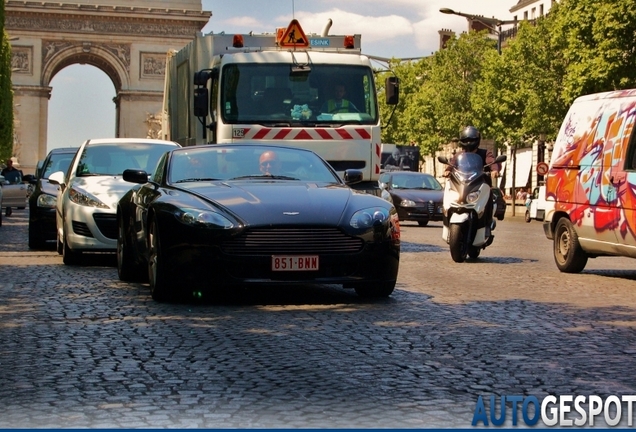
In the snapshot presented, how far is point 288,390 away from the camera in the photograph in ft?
21.2

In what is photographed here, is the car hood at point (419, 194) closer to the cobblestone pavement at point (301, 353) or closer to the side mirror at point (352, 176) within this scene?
the cobblestone pavement at point (301, 353)

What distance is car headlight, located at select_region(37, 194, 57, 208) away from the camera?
61.6ft

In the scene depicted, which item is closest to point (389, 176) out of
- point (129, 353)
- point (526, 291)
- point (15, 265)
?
point (15, 265)

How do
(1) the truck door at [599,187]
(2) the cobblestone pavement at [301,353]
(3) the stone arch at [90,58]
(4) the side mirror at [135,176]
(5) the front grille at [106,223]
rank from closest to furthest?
(2) the cobblestone pavement at [301,353]
(4) the side mirror at [135,176]
(1) the truck door at [599,187]
(5) the front grille at [106,223]
(3) the stone arch at [90,58]

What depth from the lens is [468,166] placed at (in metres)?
17.1

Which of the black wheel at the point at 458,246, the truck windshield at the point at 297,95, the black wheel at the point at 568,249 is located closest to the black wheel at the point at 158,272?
the black wheel at the point at 568,249

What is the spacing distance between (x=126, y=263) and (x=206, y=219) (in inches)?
111

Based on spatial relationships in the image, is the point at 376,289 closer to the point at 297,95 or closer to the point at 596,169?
the point at 596,169

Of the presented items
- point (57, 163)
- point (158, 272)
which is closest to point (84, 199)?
point (158, 272)

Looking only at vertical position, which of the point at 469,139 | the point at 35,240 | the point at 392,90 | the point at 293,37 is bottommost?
the point at 35,240

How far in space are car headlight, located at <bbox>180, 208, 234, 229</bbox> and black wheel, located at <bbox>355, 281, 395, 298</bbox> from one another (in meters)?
1.28

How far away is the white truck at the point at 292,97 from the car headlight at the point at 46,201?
228 centimetres

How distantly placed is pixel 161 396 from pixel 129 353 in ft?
4.76

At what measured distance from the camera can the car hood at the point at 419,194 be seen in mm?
32969
